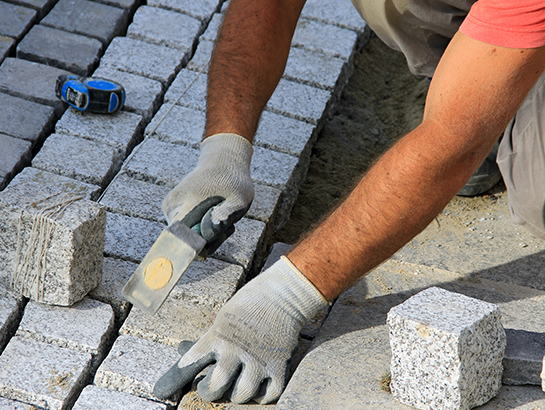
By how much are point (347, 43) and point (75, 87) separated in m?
1.97

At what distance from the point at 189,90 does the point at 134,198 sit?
3.18ft

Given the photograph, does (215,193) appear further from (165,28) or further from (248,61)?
(165,28)

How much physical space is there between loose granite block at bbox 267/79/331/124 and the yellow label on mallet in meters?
1.65

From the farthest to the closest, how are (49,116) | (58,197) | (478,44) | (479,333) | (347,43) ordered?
1. (347,43)
2. (49,116)
3. (58,197)
4. (478,44)
5. (479,333)

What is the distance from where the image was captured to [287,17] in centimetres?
304

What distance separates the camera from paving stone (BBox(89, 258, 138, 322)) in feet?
7.96

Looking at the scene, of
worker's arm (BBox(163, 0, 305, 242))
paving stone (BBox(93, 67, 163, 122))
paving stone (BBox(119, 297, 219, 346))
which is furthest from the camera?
paving stone (BBox(93, 67, 163, 122))

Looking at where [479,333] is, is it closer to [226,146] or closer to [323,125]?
[226,146]

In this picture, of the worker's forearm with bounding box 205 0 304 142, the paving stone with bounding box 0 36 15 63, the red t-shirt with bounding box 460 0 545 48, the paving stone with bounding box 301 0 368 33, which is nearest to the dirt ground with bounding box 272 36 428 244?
the paving stone with bounding box 301 0 368 33

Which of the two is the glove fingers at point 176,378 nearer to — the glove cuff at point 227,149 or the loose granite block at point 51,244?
the loose granite block at point 51,244

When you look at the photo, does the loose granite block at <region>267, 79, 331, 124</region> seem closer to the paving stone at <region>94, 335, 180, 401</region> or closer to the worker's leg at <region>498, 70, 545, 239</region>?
the worker's leg at <region>498, 70, 545, 239</region>

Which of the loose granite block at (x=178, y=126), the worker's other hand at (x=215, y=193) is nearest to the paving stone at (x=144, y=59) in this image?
the loose granite block at (x=178, y=126)

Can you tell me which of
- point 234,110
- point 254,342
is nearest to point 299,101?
point 234,110

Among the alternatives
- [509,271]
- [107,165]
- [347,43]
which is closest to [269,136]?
[107,165]
